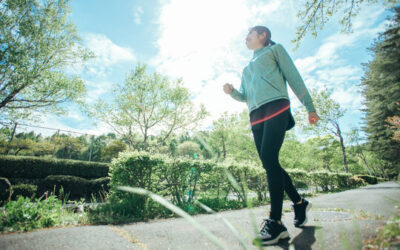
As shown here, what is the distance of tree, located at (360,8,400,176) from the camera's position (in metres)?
18.6

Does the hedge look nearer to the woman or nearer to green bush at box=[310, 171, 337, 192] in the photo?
the woman

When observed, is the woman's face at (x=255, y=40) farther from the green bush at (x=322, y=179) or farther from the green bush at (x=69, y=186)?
the green bush at (x=322, y=179)

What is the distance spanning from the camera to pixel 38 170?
41.8 ft

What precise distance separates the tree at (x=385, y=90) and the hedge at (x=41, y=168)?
25237 mm

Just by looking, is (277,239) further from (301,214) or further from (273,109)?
(273,109)

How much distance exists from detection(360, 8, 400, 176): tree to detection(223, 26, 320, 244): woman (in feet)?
69.0

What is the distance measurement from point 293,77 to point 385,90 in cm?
2550

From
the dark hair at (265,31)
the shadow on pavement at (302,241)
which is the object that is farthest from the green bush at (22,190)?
the dark hair at (265,31)

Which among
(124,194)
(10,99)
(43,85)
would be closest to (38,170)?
(10,99)

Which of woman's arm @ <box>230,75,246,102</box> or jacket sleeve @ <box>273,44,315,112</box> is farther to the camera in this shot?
woman's arm @ <box>230,75,246,102</box>

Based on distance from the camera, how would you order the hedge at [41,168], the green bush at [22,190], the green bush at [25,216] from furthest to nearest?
1. the hedge at [41,168]
2. the green bush at [22,190]
3. the green bush at [25,216]

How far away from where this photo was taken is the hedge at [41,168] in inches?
462

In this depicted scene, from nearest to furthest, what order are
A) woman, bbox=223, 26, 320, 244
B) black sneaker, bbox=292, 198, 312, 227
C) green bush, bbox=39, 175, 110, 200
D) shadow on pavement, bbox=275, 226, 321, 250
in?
shadow on pavement, bbox=275, 226, 321, 250
woman, bbox=223, 26, 320, 244
black sneaker, bbox=292, 198, 312, 227
green bush, bbox=39, 175, 110, 200

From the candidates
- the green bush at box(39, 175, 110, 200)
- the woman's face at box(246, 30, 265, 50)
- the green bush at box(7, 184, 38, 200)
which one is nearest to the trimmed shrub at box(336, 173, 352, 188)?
the woman's face at box(246, 30, 265, 50)
